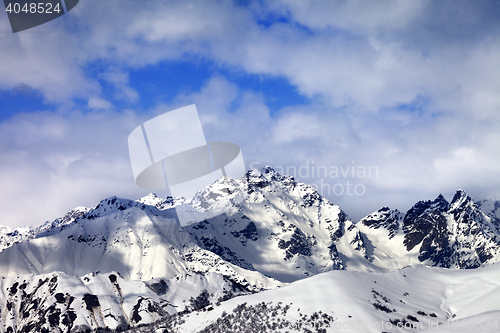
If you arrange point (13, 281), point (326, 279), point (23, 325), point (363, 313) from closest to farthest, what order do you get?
point (363, 313), point (326, 279), point (23, 325), point (13, 281)

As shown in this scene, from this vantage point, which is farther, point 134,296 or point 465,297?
point 134,296

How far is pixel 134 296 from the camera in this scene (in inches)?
5758

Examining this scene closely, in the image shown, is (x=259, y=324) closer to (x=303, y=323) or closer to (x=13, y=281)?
(x=303, y=323)

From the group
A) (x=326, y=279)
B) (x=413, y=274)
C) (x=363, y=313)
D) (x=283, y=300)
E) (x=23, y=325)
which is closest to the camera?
(x=363, y=313)

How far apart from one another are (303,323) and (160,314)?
318 ft

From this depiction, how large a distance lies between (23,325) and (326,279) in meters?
135

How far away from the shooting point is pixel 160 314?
130375mm

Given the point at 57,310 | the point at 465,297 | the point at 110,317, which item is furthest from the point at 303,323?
the point at 57,310

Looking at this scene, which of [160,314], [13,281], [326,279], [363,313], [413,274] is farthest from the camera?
[13,281]

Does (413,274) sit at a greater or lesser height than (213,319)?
lesser

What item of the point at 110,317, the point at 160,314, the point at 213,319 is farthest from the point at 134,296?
the point at 213,319

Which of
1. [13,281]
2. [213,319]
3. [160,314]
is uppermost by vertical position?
[213,319]

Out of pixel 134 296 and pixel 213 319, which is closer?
pixel 213 319

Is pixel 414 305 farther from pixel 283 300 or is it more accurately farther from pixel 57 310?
pixel 57 310
